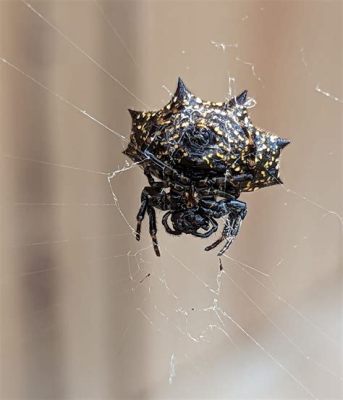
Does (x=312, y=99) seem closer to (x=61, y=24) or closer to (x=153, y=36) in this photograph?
(x=153, y=36)

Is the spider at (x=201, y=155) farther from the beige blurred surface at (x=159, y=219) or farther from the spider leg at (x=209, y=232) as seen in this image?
the beige blurred surface at (x=159, y=219)

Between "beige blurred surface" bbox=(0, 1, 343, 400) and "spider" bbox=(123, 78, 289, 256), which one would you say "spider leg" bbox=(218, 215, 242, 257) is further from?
"beige blurred surface" bbox=(0, 1, 343, 400)

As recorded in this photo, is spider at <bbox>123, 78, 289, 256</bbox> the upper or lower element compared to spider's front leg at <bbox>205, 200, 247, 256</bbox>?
upper

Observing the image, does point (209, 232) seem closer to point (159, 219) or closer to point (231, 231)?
point (231, 231)

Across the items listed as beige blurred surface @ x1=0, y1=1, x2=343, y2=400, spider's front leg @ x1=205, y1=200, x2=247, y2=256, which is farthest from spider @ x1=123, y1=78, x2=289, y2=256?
beige blurred surface @ x1=0, y1=1, x2=343, y2=400

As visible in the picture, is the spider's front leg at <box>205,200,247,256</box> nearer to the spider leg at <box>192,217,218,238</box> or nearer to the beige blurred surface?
the spider leg at <box>192,217,218,238</box>

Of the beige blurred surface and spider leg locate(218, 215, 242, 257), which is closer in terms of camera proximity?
spider leg locate(218, 215, 242, 257)

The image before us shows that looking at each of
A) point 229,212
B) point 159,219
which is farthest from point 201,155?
point 159,219
